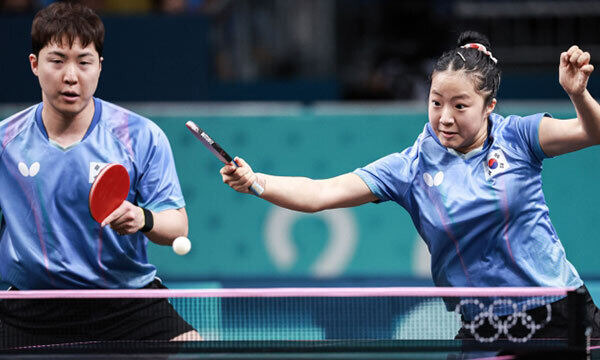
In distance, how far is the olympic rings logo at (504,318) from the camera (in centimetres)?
277

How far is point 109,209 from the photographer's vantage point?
2.71 metres

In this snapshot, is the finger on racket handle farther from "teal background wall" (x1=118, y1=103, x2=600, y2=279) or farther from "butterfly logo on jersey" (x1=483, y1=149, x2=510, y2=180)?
"teal background wall" (x1=118, y1=103, x2=600, y2=279)

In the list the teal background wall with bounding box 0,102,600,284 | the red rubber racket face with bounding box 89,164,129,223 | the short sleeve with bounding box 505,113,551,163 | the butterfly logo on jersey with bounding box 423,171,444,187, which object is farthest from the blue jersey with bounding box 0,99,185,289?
the teal background wall with bounding box 0,102,600,284

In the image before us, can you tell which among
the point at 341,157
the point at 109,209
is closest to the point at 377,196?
the point at 109,209

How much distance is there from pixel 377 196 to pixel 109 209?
0.96 m

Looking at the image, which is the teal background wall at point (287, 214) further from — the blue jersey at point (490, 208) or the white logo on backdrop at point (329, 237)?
the blue jersey at point (490, 208)

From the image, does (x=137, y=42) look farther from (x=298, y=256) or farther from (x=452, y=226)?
(x=452, y=226)

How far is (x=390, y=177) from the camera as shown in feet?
10.1

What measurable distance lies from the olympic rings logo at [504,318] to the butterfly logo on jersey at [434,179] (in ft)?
1.50

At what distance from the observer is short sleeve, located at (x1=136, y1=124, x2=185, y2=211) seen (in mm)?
3129

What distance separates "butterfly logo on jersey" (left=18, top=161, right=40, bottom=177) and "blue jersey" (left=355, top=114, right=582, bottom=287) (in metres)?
1.21

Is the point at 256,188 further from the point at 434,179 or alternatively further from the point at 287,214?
the point at 287,214

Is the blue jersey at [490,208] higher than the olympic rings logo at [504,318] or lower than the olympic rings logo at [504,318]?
higher

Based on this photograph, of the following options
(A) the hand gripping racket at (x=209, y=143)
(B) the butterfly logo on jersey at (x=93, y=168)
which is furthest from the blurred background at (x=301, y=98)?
(B) the butterfly logo on jersey at (x=93, y=168)
